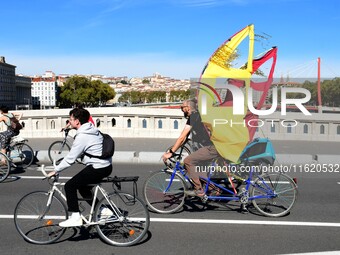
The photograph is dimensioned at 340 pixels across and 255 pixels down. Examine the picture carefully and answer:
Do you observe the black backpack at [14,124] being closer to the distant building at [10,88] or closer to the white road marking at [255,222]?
the white road marking at [255,222]

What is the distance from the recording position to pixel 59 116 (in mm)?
18516

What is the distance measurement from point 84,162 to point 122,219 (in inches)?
34.9

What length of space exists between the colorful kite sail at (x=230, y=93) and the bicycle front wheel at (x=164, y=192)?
0.97m

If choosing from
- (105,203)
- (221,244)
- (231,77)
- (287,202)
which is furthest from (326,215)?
(105,203)

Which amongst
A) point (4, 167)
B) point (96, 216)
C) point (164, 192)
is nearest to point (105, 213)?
point (96, 216)

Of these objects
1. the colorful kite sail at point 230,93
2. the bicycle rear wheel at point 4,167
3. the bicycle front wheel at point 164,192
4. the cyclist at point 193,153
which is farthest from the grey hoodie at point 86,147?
the bicycle rear wheel at point 4,167

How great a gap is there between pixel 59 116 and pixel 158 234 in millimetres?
13851

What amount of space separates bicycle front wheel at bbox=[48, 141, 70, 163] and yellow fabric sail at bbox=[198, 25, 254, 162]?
597 centimetres

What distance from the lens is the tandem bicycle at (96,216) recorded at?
17.0 feet

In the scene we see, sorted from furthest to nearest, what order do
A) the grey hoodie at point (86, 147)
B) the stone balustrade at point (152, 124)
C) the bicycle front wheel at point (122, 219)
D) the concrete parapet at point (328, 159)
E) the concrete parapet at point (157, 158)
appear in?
the stone balustrade at point (152, 124) < the concrete parapet at point (157, 158) < the concrete parapet at point (328, 159) < the bicycle front wheel at point (122, 219) < the grey hoodie at point (86, 147)

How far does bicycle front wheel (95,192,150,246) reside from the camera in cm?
518

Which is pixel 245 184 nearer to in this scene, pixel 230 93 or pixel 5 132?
pixel 230 93

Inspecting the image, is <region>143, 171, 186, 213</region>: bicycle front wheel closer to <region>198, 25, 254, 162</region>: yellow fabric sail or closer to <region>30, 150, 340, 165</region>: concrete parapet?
<region>198, 25, 254, 162</region>: yellow fabric sail

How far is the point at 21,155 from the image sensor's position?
10914mm
